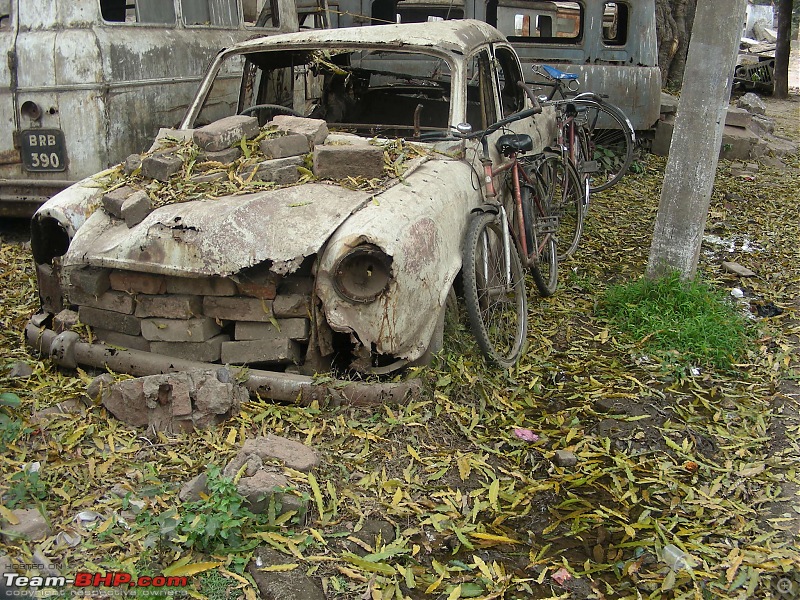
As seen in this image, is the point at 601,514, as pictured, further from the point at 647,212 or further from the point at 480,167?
the point at 647,212

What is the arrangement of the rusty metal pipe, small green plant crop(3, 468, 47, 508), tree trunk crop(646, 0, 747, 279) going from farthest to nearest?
tree trunk crop(646, 0, 747, 279)
the rusty metal pipe
small green plant crop(3, 468, 47, 508)

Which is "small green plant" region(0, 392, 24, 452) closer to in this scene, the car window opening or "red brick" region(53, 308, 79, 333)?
"red brick" region(53, 308, 79, 333)

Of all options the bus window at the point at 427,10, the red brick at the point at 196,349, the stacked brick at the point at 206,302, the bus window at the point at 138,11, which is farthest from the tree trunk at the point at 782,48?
the red brick at the point at 196,349

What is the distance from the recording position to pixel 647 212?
8.42 meters

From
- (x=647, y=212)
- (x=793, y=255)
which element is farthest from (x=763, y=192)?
(x=793, y=255)

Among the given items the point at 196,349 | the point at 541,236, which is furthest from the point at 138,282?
the point at 541,236

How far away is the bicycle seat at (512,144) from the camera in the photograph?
16.8 ft

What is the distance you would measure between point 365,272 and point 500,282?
4.55 feet

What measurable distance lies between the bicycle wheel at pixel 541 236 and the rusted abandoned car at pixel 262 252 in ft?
2.31

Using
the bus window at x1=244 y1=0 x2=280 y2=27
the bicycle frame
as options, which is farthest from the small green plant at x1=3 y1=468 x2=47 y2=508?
the bus window at x1=244 y1=0 x2=280 y2=27

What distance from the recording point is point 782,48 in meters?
16.8

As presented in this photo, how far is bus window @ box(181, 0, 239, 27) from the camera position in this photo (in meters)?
7.24

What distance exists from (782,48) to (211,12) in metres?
13.8

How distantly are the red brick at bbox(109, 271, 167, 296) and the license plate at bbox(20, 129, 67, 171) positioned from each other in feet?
8.72
